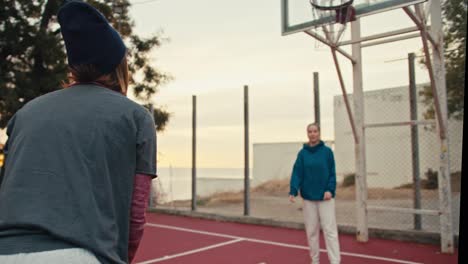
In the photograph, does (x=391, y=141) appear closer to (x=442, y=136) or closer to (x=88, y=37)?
(x=442, y=136)

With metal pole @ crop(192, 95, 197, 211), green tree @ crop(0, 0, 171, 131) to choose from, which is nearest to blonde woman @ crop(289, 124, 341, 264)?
metal pole @ crop(192, 95, 197, 211)

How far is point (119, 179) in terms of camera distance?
127cm

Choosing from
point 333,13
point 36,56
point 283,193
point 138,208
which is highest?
point 36,56

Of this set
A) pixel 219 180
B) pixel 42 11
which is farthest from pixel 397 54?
pixel 42 11

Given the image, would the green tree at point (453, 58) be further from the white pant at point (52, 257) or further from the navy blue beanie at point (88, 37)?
the white pant at point (52, 257)

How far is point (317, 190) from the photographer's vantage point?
5.18m

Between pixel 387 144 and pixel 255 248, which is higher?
pixel 387 144

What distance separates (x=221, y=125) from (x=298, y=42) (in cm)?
284

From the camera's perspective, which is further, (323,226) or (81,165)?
(323,226)

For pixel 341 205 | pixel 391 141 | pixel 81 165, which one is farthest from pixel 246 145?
pixel 81 165

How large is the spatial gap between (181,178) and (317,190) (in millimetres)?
6452

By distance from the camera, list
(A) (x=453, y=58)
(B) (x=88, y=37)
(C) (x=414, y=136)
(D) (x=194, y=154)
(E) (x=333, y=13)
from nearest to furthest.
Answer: (B) (x=88, y=37) → (E) (x=333, y=13) → (C) (x=414, y=136) → (A) (x=453, y=58) → (D) (x=194, y=154)

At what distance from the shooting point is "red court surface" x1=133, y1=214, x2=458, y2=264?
19.5 feet

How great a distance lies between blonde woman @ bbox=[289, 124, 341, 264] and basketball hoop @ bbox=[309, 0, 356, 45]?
1629 mm
